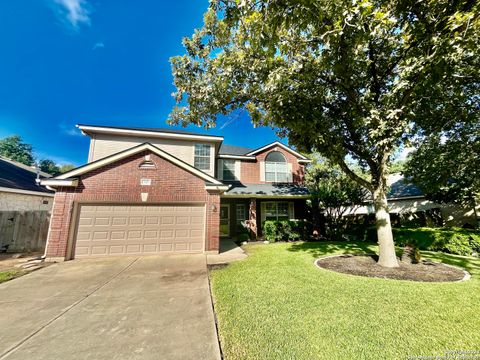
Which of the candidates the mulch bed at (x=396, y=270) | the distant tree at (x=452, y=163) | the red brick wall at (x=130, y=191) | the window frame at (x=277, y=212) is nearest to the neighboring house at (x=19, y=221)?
the red brick wall at (x=130, y=191)

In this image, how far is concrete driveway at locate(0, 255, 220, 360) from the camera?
2.95 meters

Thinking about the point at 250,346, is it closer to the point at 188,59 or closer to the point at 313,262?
→ the point at 313,262

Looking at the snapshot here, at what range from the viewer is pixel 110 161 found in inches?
355

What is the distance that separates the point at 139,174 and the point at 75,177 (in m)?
2.45

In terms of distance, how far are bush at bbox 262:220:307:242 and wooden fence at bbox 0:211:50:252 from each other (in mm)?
11741

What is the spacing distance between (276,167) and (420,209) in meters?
12.2

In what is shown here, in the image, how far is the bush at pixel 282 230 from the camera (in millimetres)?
12641

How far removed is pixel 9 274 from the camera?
6375 millimetres

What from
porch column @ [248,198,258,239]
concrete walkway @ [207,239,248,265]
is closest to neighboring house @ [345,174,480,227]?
porch column @ [248,198,258,239]

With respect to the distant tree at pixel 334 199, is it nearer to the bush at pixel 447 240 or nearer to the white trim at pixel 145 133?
the bush at pixel 447 240

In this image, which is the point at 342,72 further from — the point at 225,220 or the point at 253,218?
the point at 225,220

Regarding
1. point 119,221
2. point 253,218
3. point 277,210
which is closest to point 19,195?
point 119,221

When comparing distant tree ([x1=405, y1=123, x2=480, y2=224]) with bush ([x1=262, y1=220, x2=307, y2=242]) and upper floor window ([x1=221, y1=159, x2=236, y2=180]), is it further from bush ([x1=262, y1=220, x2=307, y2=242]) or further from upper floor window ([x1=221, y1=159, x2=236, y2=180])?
upper floor window ([x1=221, y1=159, x2=236, y2=180])

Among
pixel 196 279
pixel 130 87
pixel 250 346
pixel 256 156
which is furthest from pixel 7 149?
pixel 250 346
